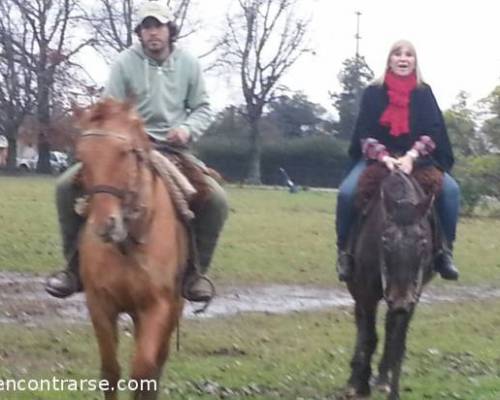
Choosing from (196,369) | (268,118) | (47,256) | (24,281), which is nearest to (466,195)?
(47,256)

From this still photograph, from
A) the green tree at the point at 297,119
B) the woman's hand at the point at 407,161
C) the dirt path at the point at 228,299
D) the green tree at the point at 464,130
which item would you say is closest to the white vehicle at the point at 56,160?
the green tree at the point at 297,119

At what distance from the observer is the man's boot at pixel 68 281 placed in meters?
9.20

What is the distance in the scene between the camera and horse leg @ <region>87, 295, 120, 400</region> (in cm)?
838

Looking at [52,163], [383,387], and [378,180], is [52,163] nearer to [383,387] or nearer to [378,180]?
[383,387]

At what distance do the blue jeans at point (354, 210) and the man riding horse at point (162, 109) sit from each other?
138cm

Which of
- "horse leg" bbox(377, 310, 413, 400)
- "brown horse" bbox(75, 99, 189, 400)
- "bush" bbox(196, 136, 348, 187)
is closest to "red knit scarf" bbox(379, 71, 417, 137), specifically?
"horse leg" bbox(377, 310, 413, 400)

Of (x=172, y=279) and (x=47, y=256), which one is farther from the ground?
(x=172, y=279)

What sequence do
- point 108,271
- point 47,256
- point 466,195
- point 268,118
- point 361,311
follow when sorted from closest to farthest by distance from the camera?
point 108,271 < point 361,311 < point 47,256 < point 466,195 < point 268,118

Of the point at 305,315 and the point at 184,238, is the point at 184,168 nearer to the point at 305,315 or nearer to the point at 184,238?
the point at 184,238

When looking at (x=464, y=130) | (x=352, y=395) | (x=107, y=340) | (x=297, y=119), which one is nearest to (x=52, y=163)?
(x=297, y=119)

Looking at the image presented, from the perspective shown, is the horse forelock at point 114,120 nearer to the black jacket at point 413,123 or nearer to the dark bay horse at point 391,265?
the dark bay horse at point 391,265

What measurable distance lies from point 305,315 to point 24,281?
4484 millimetres

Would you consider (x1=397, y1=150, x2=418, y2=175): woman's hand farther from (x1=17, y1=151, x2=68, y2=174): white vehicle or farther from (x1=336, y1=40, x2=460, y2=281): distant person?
(x1=17, y1=151, x2=68, y2=174): white vehicle

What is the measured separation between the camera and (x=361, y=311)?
10.7m
